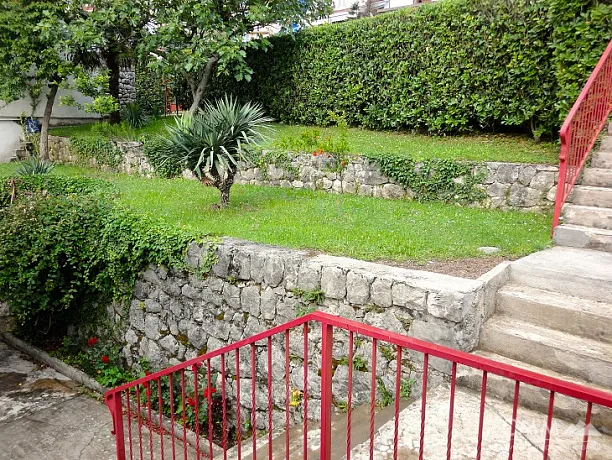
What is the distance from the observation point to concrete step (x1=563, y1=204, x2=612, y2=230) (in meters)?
5.32

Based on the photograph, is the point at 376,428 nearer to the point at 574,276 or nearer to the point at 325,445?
the point at 325,445

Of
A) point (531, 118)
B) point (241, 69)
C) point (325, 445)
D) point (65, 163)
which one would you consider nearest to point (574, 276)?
point (325, 445)

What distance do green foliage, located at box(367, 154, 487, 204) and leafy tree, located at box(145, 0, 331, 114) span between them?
5112mm

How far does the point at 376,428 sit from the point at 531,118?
249 inches

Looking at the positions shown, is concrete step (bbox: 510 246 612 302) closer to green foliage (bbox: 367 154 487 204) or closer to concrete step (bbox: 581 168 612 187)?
concrete step (bbox: 581 168 612 187)

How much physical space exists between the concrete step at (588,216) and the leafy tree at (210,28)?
804cm

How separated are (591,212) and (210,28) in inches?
354

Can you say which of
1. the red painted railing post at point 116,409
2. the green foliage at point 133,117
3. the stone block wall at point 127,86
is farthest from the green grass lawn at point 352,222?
Answer: the stone block wall at point 127,86

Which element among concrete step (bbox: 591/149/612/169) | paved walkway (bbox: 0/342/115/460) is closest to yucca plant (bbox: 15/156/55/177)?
paved walkway (bbox: 0/342/115/460)

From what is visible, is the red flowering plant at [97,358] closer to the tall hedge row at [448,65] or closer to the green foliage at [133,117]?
the tall hedge row at [448,65]

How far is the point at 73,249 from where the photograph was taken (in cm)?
688

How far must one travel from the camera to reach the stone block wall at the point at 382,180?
686cm

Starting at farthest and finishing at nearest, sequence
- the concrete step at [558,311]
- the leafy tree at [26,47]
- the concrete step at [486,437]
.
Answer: the leafy tree at [26,47]
the concrete step at [558,311]
the concrete step at [486,437]

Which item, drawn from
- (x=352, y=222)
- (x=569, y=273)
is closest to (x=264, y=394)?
(x=352, y=222)
